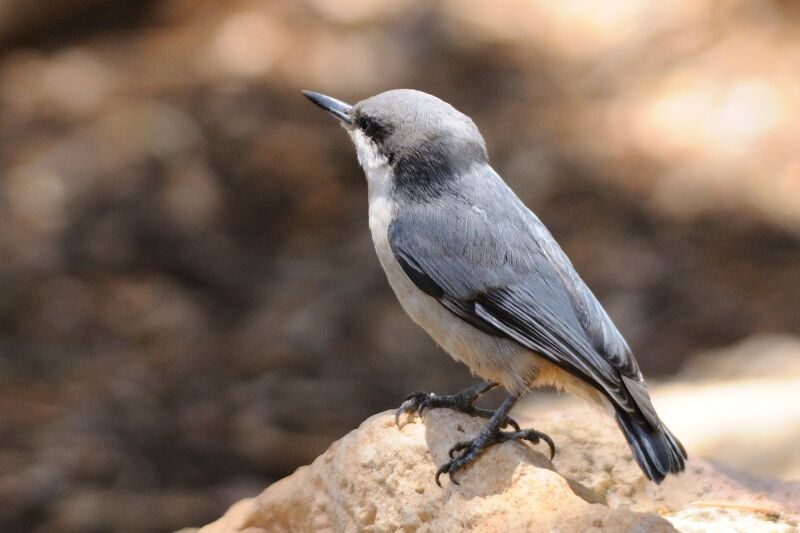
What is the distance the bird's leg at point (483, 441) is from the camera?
3.62 meters

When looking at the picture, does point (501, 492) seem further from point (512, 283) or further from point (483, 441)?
point (512, 283)

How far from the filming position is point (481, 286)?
13.0ft

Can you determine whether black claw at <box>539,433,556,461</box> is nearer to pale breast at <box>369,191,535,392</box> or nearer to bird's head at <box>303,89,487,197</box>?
pale breast at <box>369,191,535,392</box>

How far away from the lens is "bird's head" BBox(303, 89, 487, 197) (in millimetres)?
4238

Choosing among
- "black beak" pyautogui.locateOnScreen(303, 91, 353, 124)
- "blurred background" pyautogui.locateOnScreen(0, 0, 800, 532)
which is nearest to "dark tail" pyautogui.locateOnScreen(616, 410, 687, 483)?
"black beak" pyautogui.locateOnScreen(303, 91, 353, 124)

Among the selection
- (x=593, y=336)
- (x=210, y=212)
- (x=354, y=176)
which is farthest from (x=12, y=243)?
(x=593, y=336)

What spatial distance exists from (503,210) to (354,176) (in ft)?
16.4

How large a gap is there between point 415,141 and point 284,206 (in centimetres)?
472

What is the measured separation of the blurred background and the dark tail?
11.0 feet

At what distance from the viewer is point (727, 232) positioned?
857 centimetres

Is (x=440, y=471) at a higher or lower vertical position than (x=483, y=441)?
lower

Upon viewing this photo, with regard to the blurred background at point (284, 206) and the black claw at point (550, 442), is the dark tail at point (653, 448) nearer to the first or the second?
the black claw at point (550, 442)

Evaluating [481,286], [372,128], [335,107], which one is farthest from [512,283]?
[335,107]

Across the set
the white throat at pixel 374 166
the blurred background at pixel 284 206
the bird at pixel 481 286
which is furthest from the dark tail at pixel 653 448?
the blurred background at pixel 284 206
